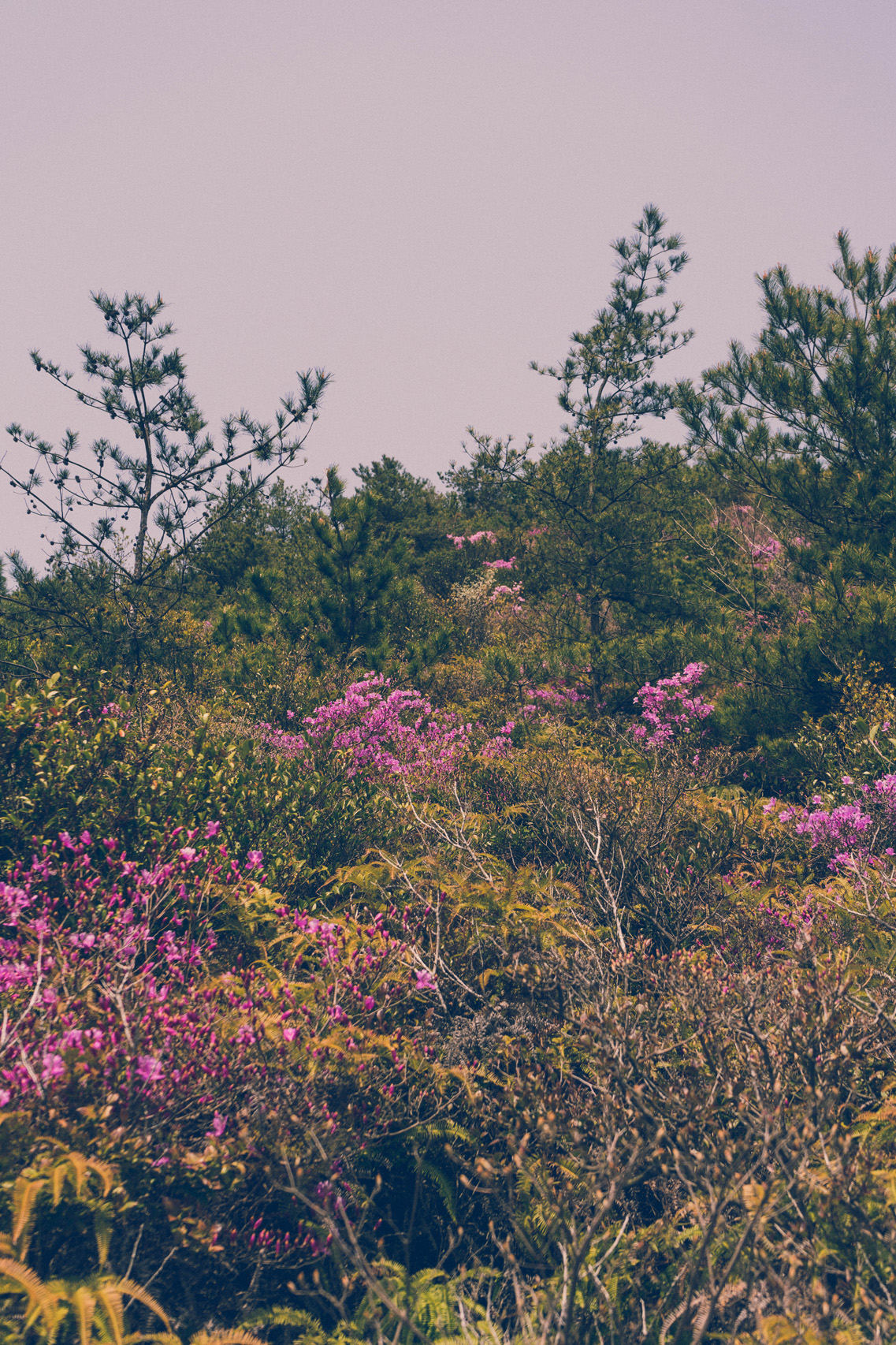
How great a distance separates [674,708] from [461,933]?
239 inches

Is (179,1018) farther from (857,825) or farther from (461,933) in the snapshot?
(857,825)

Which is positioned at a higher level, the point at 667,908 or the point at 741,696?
the point at 741,696

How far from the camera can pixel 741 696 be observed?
812cm

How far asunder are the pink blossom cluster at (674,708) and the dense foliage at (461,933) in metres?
0.07

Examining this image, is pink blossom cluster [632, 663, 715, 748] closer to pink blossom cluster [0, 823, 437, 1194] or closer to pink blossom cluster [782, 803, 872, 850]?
pink blossom cluster [782, 803, 872, 850]

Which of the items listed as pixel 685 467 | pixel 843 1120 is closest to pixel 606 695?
pixel 685 467

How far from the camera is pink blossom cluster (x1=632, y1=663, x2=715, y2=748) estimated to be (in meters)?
8.56

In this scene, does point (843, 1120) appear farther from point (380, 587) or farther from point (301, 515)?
point (301, 515)

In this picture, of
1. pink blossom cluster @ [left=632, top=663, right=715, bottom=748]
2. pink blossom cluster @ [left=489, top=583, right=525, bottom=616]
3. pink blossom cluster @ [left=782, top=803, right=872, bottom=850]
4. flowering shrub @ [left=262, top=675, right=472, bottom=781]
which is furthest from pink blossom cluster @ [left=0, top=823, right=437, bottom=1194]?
pink blossom cluster @ [left=489, top=583, right=525, bottom=616]

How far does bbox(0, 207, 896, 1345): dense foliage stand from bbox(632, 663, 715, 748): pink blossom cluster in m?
0.07

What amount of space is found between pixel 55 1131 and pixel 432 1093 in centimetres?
153

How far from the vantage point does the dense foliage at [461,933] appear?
7.47ft

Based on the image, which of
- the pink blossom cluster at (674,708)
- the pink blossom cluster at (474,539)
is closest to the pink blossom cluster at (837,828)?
the pink blossom cluster at (674,708)

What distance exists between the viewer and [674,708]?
916 cm
